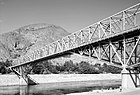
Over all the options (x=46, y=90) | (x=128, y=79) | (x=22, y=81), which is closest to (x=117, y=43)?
(x=128, y=79)

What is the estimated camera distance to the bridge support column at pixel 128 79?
2523 cm

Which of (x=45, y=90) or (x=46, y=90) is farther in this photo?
(x=45, y=90)

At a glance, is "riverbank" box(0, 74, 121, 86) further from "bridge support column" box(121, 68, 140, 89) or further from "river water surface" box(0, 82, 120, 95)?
"bridge support column" box(121, 68, 140, 89)

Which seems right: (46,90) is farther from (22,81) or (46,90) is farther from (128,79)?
(128,79)

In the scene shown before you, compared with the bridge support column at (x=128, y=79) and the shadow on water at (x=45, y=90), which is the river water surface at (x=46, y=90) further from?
the bridge support column at (x=128, y=79)

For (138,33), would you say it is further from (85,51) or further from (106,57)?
(85,51)

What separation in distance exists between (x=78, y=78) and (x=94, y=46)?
57.8 m

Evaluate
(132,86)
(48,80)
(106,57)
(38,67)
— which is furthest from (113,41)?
(38,67)

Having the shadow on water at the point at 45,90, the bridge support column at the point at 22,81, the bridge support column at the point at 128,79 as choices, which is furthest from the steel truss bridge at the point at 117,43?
the bridge support column at the point at 22,81

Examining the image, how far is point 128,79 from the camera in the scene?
25328 millimetres

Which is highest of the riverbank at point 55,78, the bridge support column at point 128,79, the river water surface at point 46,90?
the bridge support column at point 128,79

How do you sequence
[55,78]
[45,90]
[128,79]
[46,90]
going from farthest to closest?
1. [55,78]
2. [45,90]
3. [46,90]
4. [128,79]

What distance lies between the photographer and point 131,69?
2612 cm

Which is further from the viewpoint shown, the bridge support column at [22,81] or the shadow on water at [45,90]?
the bridge support column at [22,81]
